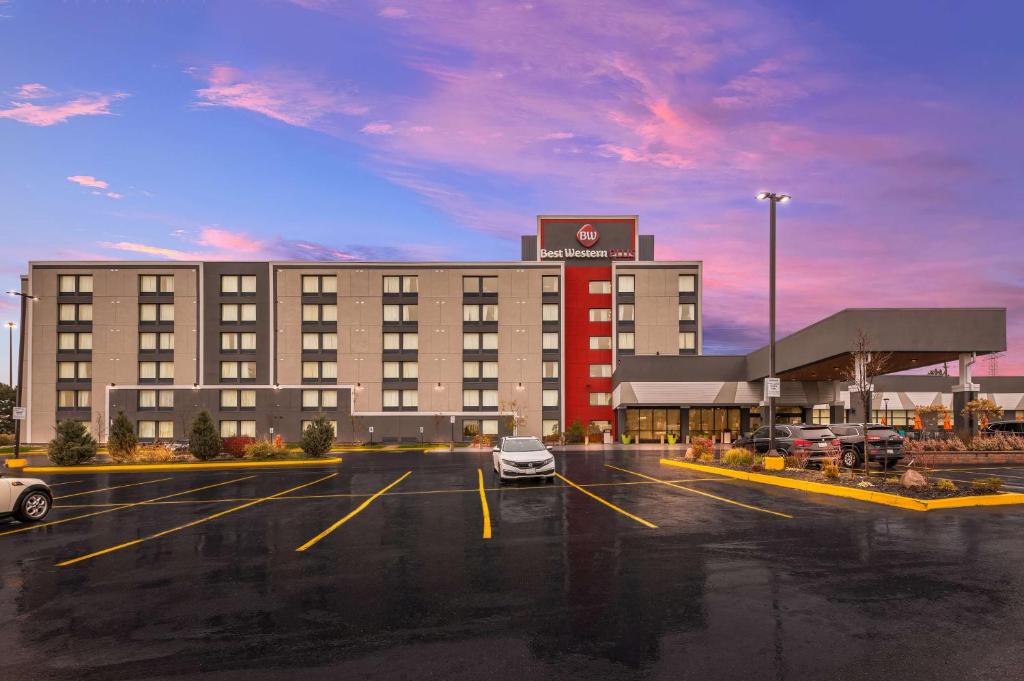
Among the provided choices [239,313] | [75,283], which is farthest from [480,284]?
[75,283]

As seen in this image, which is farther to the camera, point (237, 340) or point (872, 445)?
point (237, 340)

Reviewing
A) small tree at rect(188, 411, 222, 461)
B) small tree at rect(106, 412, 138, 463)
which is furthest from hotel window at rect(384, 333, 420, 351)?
small tree at rect(106, 412, 138, 463)

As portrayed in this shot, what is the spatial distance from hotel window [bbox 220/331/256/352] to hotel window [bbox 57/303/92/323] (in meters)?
13.7

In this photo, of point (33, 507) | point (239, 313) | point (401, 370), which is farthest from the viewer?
point (239, 313)

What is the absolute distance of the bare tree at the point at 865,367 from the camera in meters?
18.7

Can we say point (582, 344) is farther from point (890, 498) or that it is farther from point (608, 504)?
point (890, 498)

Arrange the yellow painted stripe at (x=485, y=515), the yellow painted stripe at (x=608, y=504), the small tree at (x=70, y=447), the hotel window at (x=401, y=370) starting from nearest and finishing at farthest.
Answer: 1. the yellow painted stripe at (x=485, y=515)
2. the yellow painted stripe at (x=608, y=504)
3. the small tree at (x=70, y=447)
4. the hotel window at (x=401, y=370)

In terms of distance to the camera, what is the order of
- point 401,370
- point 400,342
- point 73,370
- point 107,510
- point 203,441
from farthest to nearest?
point 400,342
point 401,370
point 73,370
point 203,441
point 107,510

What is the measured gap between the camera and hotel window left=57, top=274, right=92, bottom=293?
5744 cm

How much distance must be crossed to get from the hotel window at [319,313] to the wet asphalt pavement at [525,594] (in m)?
43.9

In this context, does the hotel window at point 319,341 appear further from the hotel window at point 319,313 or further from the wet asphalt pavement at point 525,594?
the wet asphalt pavement at point 525,594

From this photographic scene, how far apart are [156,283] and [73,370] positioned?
11.8 meters

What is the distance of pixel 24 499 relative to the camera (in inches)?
533

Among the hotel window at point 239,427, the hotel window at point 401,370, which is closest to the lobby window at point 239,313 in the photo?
the hotel window at point 239,427
